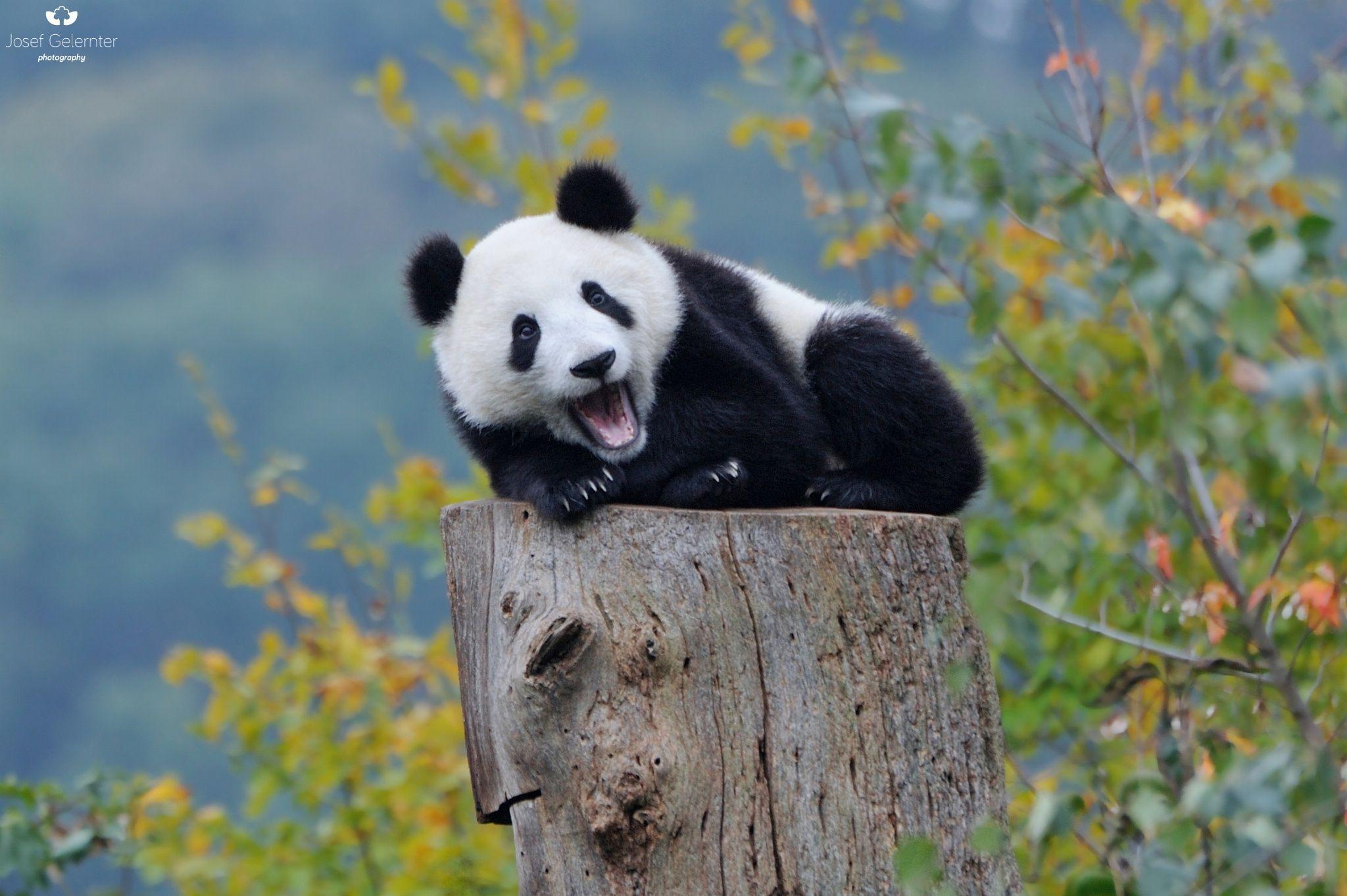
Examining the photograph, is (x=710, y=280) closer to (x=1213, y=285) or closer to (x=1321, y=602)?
(x=1321, y=602)

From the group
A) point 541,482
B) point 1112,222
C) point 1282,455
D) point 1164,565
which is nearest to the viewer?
point 1282,455

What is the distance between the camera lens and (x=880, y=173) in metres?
2.34

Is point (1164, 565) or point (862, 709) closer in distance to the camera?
point (862, 709)

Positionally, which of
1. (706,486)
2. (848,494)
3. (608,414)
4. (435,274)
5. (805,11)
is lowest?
(848,494)

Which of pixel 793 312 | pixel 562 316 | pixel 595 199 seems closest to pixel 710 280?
pixel 793 312

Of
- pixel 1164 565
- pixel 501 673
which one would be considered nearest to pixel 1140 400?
pixel 1164 565

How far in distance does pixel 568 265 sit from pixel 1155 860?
199cm

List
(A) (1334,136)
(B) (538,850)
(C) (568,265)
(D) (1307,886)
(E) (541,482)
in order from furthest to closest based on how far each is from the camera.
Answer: (C) (568,265)
(E) (541,482)
(B) (538,850)
(A) (1334,136)
(D) (1307,886)

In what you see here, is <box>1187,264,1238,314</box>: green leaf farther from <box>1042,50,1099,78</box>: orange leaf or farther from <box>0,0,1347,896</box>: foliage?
<box>1042,50,1099,78</box>: orange leaf

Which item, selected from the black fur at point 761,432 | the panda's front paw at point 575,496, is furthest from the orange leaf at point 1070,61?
the panda's front paw at point 575,496

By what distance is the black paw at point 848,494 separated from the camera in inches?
117

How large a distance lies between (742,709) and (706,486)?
550 millimetres

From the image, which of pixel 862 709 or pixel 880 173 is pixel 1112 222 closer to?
pixel 880 173

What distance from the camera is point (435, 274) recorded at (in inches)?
124
